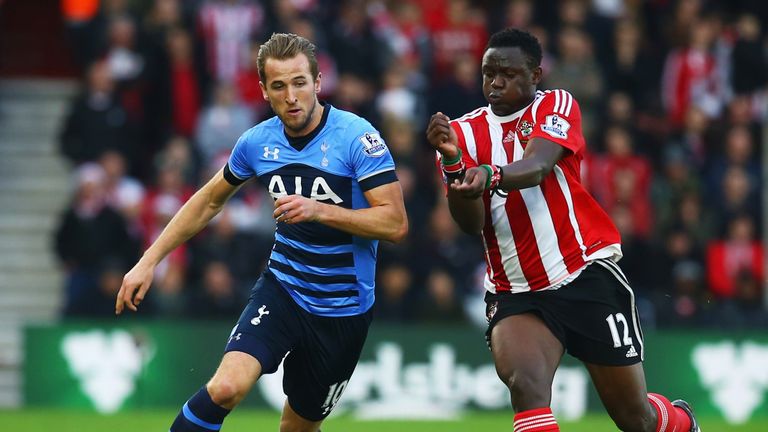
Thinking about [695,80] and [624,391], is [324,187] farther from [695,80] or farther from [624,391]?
[695,80]

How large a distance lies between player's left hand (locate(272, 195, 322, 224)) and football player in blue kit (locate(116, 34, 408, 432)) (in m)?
0.39

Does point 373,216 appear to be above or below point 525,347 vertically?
above

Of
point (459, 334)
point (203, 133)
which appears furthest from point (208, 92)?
point (459, 334)

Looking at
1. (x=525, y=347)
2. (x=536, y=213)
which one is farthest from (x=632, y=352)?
(x=536, y=213)

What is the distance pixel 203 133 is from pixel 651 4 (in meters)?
5.84

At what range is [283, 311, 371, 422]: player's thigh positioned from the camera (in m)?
7.41

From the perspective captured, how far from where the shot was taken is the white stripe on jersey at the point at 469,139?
7238 mm

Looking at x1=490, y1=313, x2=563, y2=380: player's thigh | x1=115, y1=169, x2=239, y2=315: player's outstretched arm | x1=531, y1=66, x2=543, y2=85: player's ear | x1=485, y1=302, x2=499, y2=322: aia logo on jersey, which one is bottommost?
x1=490, y1=313, x2=563, y2=380: player's thigh

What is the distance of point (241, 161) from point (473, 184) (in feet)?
5.71

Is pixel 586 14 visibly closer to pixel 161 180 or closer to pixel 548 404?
pixel 161 180

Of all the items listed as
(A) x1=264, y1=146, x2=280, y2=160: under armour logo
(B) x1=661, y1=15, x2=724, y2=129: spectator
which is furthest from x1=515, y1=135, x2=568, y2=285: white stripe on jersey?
(B) x1=661, y1=15, x2=724, y2=129: spectator

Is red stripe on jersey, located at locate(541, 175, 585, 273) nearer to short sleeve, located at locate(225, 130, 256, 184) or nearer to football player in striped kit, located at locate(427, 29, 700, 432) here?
football player in striped kit, located at locate(427, 29, 700, 432)

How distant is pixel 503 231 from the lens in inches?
285

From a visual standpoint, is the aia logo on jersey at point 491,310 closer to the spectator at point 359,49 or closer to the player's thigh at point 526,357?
the player's thigh at point 526,357
